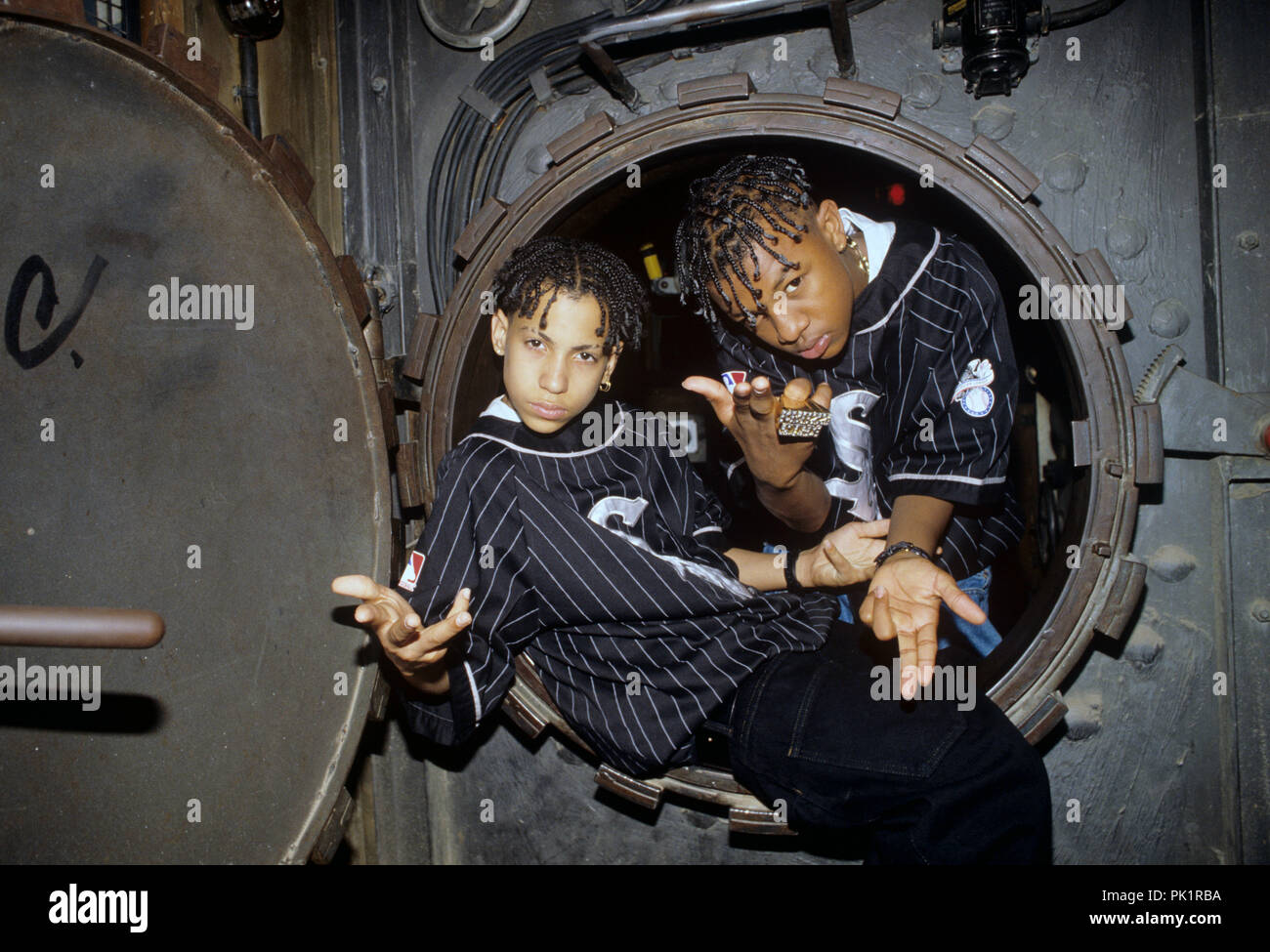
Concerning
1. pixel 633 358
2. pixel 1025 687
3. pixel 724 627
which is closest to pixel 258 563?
pixel 724 627

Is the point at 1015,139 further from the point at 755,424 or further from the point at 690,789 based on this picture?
the point at 690,789

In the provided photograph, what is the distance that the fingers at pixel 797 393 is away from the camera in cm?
176

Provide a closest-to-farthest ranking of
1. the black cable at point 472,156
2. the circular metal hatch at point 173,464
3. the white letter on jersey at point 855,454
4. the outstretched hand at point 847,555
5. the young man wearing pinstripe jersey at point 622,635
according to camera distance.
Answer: the circular metal hatch at point 173,464
the young man wearing pinstripe jersey at point 622,635
the outstretched hand at point 847,555
the black cable at point 472,156
the white letter on jersey at point 855,454

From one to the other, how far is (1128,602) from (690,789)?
95 centimetres

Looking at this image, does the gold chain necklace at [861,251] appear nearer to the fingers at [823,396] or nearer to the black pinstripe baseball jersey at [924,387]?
the black pinstripe baseball jersey at [924,387]

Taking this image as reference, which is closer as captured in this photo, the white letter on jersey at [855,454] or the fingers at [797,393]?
the fingers at [797,393]

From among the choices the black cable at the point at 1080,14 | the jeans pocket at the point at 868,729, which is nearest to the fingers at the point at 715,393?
the jeans pocket at the point at 868,729

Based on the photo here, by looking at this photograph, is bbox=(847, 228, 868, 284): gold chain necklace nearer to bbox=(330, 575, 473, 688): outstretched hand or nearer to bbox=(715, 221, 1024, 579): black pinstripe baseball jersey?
bbox=(715, 221, 1024, 579): black pinstripe baseball jersey

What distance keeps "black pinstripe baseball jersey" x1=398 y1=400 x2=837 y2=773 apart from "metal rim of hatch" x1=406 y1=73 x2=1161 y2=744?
0.26 meters

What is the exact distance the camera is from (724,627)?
67.9 inches

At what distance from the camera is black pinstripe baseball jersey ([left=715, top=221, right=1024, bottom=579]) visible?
5.82ft

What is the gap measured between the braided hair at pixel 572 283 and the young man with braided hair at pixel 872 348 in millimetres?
167

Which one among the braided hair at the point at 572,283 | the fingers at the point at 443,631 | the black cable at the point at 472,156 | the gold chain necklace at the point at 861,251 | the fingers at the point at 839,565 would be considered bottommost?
the fingers at the point at 443,631

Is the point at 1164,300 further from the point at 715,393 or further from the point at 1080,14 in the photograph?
the point at 715,393
